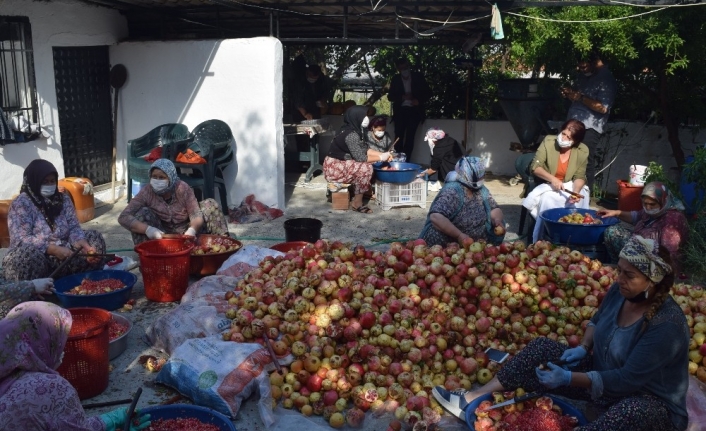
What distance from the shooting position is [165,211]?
641cm

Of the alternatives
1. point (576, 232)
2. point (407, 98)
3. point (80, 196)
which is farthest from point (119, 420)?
point (407, 98)

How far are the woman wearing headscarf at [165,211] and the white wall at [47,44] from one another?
247 centimetres

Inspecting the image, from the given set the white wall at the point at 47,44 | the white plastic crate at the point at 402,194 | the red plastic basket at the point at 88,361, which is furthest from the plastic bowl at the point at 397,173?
the red plastic basket at the point at 88,361

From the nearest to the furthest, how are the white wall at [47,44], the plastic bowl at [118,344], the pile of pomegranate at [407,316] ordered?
1. the pile of pomegranate at [407,316]
2. the plastic bowl at [118,344]
3. the white wall at [47,44]

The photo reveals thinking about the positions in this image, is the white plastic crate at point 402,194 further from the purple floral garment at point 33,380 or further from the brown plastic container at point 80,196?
the purple floral garment at point 33,380

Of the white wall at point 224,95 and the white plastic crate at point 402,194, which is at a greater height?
the white wall at point 224,95

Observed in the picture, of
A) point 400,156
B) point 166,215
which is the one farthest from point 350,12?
point 166,215

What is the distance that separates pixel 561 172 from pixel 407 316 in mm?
3662

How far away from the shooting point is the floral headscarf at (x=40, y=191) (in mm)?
5574

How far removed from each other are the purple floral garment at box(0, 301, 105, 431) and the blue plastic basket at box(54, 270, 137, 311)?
2142 millimetres

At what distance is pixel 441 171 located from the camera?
1051 centimetres

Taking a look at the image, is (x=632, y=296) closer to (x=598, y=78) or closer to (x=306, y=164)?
(x=598, y=78)

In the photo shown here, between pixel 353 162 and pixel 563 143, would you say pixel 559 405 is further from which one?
pixel 353 162

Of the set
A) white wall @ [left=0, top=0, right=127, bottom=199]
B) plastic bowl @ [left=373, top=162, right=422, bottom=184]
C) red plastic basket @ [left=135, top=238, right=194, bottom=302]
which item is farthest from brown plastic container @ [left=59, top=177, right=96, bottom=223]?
plastic bowl @ [left=373, top=162, right=422, bottom=184]
